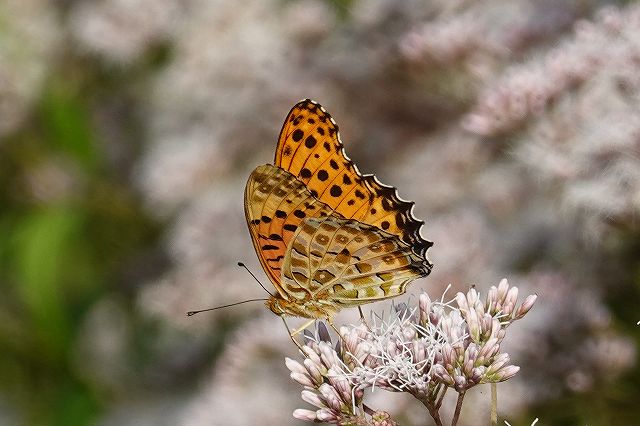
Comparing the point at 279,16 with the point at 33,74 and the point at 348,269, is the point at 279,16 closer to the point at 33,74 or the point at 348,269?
the point at 33,74

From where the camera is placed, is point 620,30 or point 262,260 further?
point 620,30

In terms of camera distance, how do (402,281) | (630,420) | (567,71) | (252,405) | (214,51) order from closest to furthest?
(402,281) → (630,420) → (567,71) → (252,405) → (214,51)

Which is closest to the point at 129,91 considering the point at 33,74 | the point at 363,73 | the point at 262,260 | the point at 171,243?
the point at 33,74

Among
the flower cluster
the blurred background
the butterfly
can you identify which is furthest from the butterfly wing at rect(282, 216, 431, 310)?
the blurred background

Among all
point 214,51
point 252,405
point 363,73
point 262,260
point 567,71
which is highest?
point 214,51

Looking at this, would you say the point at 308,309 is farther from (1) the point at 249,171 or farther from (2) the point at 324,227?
(1) the point at 249,171

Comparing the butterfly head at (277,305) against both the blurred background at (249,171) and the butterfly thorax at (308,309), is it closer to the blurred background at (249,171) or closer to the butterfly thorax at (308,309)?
the butterfly thorax at (308,309)

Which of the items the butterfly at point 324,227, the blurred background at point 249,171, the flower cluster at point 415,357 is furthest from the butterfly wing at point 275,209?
the blurred background at point 249,171
